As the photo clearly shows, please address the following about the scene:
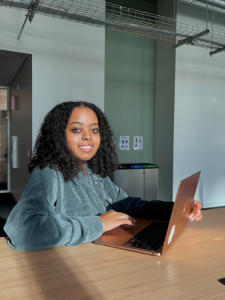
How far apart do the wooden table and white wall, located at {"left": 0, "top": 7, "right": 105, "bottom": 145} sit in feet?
8.20

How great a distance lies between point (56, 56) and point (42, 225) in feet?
9.02

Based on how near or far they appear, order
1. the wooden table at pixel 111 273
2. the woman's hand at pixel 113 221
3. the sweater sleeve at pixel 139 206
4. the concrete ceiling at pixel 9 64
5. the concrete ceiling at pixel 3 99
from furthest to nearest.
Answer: the concrete ceiling at pixel 3 99, the concrete ceiling at pixel 9 64, the sweater sleeve at pixel 139 206, the woman's hand at pixel 113 221, the wooden table at pixel 111 273

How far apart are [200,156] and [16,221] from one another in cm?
397

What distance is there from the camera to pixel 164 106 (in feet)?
14.8

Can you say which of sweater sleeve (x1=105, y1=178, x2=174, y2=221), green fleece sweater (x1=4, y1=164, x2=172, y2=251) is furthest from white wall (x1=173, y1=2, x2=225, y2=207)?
green fleece sweater (x1=4, y1=164, x2=172, y2=251)

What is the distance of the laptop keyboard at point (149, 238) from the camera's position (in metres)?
0.96

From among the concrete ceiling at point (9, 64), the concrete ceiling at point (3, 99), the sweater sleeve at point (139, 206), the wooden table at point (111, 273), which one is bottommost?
the wooden table at point (111, 273)

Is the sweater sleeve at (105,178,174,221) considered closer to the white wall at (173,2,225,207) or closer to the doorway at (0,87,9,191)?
the white wall at (173,2,225,207)

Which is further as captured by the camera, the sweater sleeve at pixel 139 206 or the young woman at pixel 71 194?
the sweater sleeve at pixel 139 206

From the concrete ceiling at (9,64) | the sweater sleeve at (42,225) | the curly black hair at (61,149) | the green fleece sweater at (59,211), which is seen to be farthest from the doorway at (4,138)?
the sweater sleeve at (42,225)

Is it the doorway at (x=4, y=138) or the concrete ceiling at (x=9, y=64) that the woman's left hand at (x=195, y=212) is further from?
the doorway at (x=4, y=138)

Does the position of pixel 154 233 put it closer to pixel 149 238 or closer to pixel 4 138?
pixel 149 238

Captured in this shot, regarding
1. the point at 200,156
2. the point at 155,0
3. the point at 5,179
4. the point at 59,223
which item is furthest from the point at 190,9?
the point at 5,179

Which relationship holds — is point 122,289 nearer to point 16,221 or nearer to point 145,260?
point 145,260
